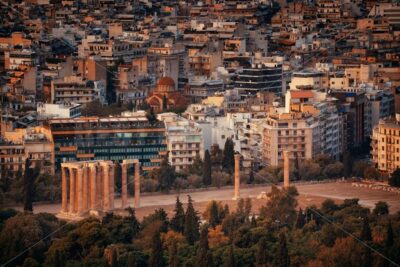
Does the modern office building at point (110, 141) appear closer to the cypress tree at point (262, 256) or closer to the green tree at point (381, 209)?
the green tree at point (381, 209)

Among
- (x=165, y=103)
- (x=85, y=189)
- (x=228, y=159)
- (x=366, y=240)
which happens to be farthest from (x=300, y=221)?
(x=165, y=103)

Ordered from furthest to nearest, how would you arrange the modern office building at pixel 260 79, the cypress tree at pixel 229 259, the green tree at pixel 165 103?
the modern office building at pixel 260 79 < the green tree at pixel 165 103 < the cypress tree at pixel 229 259

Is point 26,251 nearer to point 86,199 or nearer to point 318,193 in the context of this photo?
point 86,199

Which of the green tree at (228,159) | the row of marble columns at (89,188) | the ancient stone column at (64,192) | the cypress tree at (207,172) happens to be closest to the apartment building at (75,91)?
the green tree at (228,159)

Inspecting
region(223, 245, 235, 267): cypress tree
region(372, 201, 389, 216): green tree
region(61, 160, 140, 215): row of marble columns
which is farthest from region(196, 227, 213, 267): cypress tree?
region(61, 160, 140, 215): row of marble columns

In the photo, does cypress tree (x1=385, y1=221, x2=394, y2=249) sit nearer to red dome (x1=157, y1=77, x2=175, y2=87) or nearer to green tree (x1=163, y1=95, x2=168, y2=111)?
green tree (x1=163, y1=95, x2=168, y2=111)
